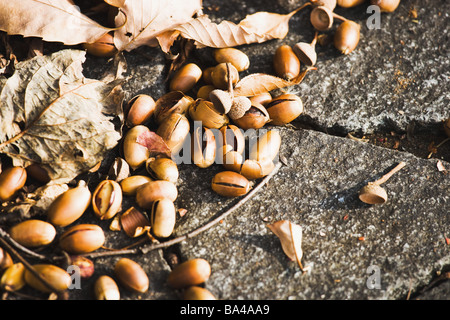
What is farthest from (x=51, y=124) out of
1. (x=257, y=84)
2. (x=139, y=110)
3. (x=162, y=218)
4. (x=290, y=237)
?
(x=290, y=237)

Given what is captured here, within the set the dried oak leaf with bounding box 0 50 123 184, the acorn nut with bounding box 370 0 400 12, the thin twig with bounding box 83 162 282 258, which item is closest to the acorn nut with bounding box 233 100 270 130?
the thin twig with bounding box 83 162 282 258

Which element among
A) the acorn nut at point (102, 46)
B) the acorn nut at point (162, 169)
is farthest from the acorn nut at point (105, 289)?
the acorn nut at point (102, 46)

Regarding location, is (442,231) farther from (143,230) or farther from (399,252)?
(143,230)

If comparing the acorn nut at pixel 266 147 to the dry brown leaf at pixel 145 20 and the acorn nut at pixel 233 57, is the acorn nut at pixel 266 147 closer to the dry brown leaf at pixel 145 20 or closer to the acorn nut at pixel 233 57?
the acorn nut at pixel 233 57

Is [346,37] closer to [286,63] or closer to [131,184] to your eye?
[286,63]
